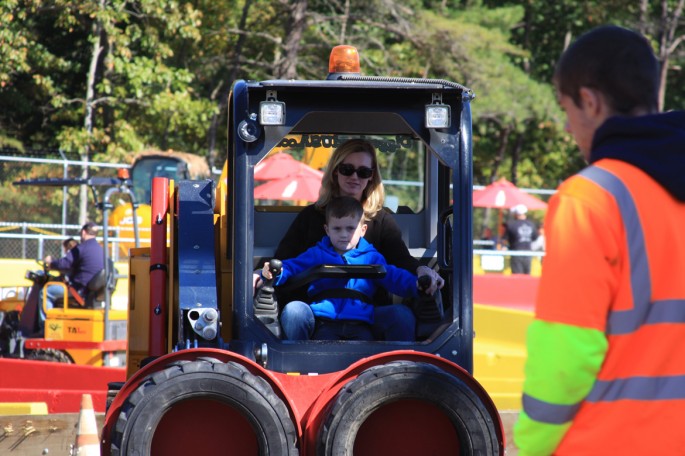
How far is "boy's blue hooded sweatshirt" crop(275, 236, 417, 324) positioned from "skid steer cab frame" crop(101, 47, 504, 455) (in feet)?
0.54

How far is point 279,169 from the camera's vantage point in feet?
57.5

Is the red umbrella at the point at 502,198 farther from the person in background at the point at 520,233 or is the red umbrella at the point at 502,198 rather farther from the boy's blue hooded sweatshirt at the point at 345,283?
the boy's blue hooded sweatshirt at the point at 345,283

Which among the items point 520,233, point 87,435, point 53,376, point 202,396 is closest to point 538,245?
point 520,233

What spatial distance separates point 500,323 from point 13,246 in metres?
10.3

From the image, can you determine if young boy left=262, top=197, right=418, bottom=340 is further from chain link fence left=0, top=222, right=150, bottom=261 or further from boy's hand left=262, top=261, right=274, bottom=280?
chain link fence left=0, top=222, right=150, bottom=261

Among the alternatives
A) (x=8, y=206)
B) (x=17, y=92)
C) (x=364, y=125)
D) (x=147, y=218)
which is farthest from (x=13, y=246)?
(x=364, y=125)

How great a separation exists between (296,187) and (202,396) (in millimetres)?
12470

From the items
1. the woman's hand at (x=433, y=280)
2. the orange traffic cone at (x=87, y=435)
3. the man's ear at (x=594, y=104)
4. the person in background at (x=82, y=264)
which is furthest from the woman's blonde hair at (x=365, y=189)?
the person in background at (x=82, y=264)

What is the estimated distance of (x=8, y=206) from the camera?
1777 cm

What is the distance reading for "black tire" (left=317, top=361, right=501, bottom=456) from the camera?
4418 millimetres

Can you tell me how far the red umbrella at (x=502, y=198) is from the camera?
69.6ft

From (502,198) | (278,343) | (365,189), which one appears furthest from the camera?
(502,198)

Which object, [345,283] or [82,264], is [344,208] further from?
[82,264]

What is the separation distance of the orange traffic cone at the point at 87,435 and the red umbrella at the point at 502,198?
15767mm
